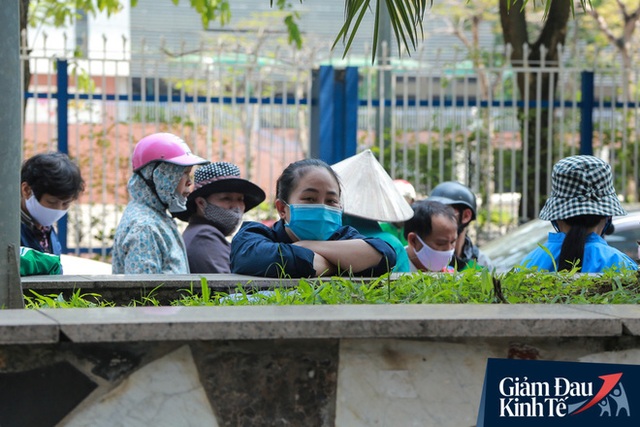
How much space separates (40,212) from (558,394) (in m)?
2.97

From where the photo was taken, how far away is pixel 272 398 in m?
2.80

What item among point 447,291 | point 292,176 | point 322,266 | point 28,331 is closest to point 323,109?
point 292,176

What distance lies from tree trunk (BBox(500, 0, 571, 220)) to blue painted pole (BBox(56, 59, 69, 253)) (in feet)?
13.3

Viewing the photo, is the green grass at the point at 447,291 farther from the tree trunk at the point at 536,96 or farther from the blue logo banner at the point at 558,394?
the tree trunk at the point at 536,96

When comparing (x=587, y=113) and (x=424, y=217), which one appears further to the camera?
(x=587, y=113)

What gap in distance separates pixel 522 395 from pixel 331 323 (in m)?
0.60

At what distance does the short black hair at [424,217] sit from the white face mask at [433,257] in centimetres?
5

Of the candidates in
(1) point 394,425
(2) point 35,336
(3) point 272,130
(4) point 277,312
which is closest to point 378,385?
(1) point 394,425

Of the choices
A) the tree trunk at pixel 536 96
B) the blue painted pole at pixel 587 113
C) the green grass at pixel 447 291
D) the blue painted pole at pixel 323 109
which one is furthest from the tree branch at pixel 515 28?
the green grass at pixel 447 291

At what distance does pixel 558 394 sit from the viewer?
9.45ft

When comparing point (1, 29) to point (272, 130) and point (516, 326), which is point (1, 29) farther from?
point (272, 130)

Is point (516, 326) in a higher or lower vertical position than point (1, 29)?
lower

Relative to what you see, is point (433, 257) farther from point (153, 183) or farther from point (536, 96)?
point (536, 96)

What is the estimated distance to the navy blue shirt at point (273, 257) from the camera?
4000 mm
